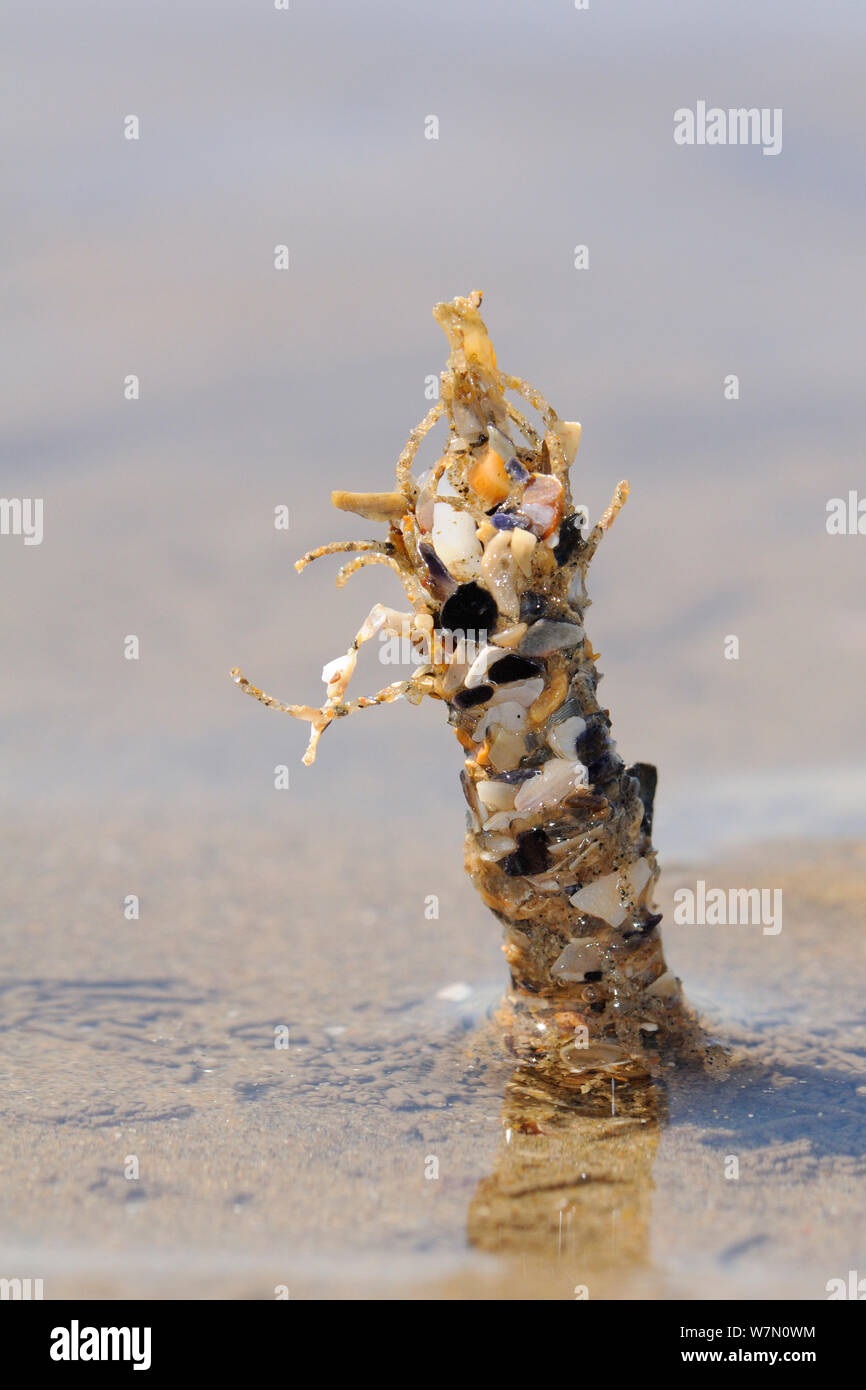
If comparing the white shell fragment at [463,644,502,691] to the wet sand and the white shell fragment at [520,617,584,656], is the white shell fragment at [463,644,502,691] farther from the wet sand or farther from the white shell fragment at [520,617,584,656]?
the wet sand

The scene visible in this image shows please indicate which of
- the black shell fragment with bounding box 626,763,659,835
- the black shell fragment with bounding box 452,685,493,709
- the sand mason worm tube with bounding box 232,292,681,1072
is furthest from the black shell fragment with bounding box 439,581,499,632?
the black shell fragment with bounding box 626,763,659,835

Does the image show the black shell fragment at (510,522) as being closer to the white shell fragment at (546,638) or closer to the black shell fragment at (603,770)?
the white shell fragment at (546,638)

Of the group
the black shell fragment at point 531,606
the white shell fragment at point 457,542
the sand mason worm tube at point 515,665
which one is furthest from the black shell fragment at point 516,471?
the black shell fragment at point 531,606

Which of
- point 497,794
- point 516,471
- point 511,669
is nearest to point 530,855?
point 497,794
